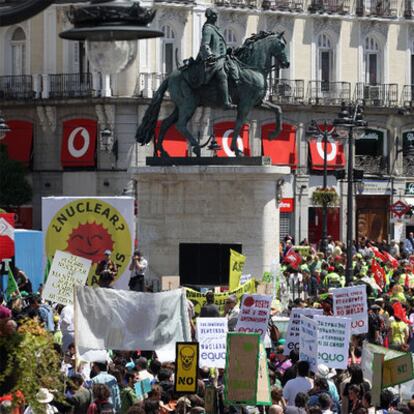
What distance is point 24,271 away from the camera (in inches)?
1286

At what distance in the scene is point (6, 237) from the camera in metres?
31.0

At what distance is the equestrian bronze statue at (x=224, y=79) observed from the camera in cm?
3388

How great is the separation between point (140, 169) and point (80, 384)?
17.5m

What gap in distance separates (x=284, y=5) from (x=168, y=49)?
4.62 m

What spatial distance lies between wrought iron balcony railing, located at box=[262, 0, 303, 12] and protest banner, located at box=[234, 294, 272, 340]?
40697mm

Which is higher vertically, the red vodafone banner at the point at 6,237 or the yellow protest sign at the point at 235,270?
the red vodafone banner at the point at 6,237

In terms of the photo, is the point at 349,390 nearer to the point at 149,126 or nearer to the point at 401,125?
the point at 149,126

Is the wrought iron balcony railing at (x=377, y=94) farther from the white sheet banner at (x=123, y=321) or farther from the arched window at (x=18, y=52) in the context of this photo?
the white sheet banner at (x=123, y=321)

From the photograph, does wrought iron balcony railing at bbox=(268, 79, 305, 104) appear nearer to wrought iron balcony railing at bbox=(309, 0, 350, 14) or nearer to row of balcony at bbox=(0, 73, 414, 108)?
row of balcony at bbox=(0, 73, 414, 108)

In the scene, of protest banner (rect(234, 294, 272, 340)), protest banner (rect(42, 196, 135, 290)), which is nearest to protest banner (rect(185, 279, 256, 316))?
protest banner (rect(42, 196, 135, 290))

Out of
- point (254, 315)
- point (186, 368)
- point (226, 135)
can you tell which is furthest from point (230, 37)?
point (186, 368)

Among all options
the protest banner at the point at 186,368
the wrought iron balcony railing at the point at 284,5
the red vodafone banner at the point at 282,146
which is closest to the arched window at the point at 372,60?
the wrought iron balcony railing at the point at 284,5

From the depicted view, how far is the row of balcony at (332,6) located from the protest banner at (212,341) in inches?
1554

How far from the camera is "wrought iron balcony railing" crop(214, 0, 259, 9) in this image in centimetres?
5953
